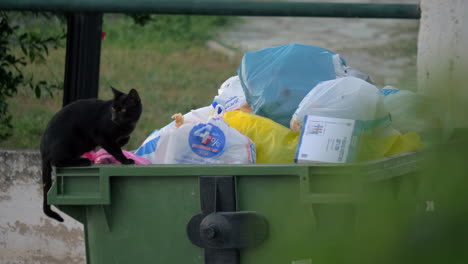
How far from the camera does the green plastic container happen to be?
7.03 ft

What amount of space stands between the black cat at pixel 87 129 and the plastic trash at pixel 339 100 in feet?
2.19

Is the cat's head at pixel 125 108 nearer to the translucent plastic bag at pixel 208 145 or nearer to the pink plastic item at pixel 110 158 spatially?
the pink plastic item at pixel 110 158

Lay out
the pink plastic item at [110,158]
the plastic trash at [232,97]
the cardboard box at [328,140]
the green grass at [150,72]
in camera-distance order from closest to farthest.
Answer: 1. the cardboard box at [328,140]
2. the pink plastic item at [110,158]
3. the plastic trash at [232,97]
4. the green grass at [150,72]

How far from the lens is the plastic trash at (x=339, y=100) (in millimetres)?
2664

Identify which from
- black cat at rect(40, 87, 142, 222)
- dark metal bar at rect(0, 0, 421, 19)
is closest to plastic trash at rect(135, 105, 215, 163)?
black cat at rect(40, 87, 142, 222)

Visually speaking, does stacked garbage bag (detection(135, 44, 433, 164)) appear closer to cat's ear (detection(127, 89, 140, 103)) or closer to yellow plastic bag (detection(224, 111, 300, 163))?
yellow plastic bag (detection(224, 111, 300, 163))

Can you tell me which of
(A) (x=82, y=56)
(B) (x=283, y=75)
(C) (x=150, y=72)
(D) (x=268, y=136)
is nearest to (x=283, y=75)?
(B) (x=283, y=75)

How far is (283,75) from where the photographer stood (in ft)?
10.4

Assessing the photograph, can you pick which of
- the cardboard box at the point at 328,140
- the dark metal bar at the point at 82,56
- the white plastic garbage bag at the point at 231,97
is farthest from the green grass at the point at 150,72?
the cardboard box at the point at 328,140

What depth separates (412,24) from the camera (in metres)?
10.7

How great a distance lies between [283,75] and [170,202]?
1028 mm

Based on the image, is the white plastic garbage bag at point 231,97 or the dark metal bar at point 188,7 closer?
the white plastic garbage bag at point 231,97

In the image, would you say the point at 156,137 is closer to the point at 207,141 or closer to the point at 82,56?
the point at 207,141

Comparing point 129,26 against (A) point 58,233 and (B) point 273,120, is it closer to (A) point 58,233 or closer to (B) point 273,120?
(A) point 58,233
